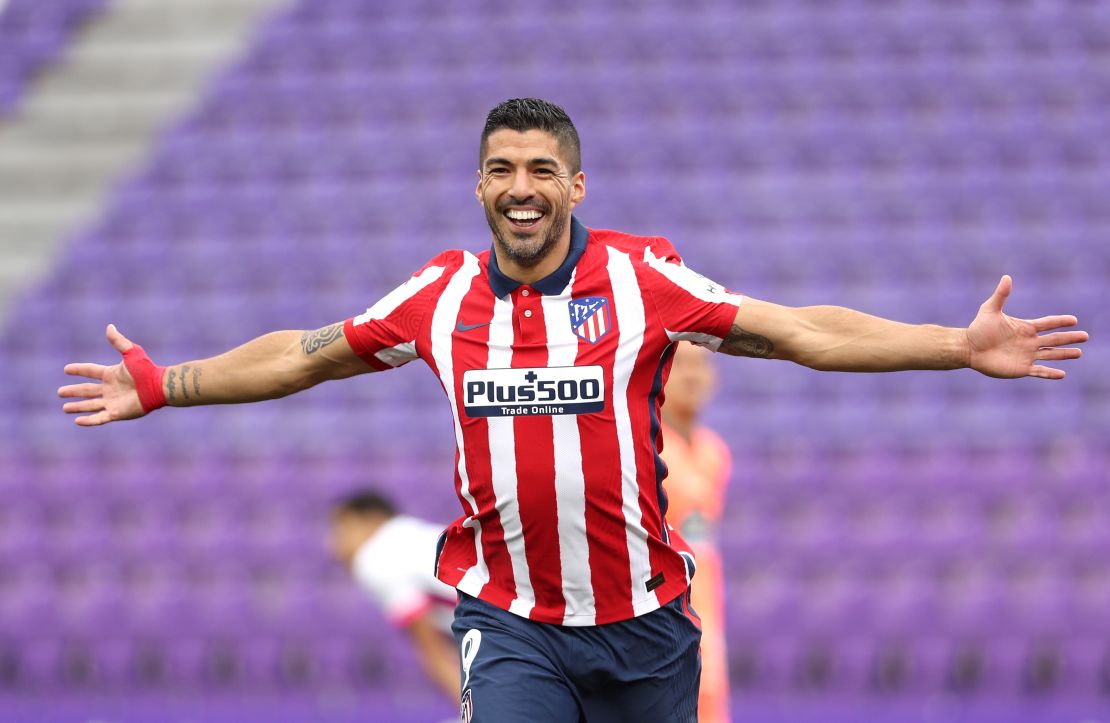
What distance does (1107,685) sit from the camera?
28.4 feet

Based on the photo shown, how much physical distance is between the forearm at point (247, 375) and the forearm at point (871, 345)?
1.28 metres

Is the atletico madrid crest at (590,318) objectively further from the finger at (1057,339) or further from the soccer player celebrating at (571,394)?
the finger at (1057,339)

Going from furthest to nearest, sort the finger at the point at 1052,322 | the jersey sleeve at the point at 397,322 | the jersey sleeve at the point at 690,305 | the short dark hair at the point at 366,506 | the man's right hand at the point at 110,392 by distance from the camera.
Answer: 1. the short dark hair at the point at 366,506
2. the man's right hand at the point at 110,392
3. the jersey sleeve at the point at 397,322
4. the jersey sleeve at the point at 690,305
5. the finger at the point at 1052,322

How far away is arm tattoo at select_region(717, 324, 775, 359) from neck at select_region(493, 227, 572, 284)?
47cm

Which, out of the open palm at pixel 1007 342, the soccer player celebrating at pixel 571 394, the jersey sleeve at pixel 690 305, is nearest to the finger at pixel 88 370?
the soccer player celebrating at pixel 571 394

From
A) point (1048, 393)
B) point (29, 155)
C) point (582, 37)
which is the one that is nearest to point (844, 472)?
point (1048, 393)

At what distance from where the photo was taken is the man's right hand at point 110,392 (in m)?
3.79

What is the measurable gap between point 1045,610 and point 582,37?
6056 millimetres

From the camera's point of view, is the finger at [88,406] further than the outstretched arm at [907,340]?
Yes

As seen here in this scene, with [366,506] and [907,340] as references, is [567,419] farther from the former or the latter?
[366,506]

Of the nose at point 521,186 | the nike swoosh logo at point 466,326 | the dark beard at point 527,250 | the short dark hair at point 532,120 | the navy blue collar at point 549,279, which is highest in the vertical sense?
the short dark hair at point 532,120

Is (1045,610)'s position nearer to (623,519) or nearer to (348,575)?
(348,575)

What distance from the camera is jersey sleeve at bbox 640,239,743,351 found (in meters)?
3.46

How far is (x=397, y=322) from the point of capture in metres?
3.60
